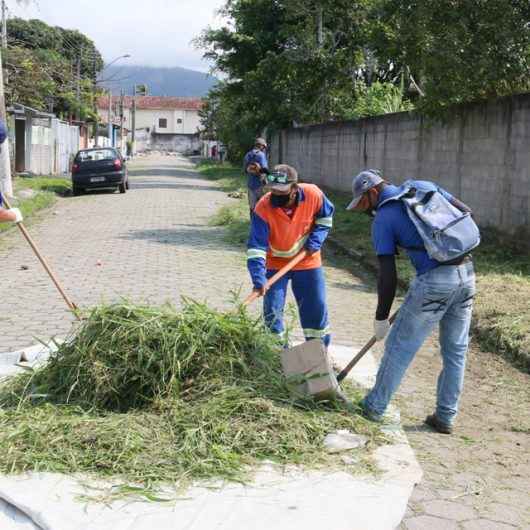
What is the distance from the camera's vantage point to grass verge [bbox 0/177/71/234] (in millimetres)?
17736

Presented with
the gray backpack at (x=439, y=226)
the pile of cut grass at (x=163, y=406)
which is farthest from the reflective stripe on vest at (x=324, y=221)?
the gray backpack at (x=439, y=226)

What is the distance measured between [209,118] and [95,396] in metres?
60.5

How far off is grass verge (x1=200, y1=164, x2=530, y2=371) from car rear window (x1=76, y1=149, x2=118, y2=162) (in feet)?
32.2

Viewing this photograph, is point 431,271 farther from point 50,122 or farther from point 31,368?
point 50,122

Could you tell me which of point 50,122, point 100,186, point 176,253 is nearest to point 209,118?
point 50,122

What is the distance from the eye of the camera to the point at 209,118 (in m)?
63.8

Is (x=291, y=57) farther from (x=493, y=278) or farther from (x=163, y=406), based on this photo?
(x=163, y=406)

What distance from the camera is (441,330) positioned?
4977 millimetres

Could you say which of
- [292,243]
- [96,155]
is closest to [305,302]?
[292,243]

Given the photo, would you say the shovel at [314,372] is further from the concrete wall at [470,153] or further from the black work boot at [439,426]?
the concrete wall at [470,153]

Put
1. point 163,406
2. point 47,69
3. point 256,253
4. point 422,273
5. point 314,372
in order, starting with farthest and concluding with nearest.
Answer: point 47,69 < point 256,253 < point 314,372 < point 422,273 < point 163,406

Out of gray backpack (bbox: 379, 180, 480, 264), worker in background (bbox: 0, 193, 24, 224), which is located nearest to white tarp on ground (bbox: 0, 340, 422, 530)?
gray backpack (bbox: 379, 180, 480, 264)

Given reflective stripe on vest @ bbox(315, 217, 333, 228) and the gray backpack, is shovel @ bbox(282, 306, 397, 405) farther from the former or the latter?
reflective stripe on vest @ bbox(315, 217, 333, 228)

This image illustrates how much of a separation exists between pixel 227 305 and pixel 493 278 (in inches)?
125
